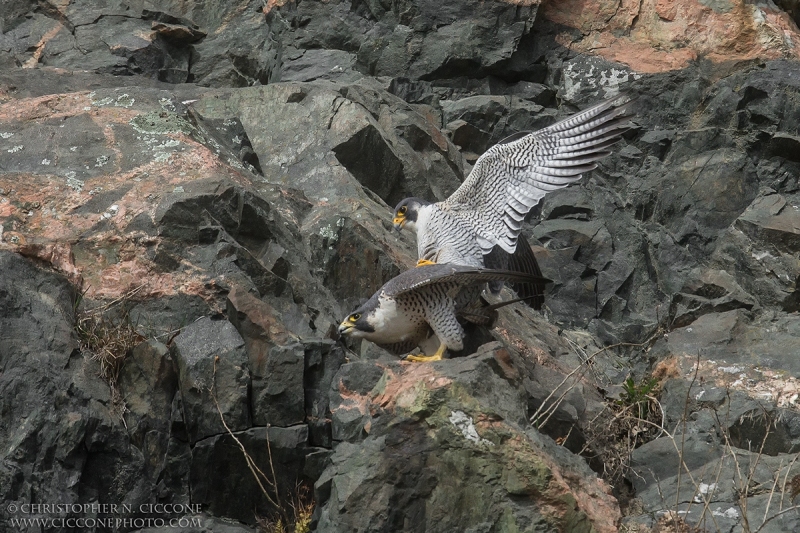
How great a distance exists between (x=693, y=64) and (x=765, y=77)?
838 mm

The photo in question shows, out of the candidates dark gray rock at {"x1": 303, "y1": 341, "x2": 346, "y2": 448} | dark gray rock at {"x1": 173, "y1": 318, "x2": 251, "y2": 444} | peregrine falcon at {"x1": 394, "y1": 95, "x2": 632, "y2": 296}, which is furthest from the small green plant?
dark gray rock at {"x1": 173, "y1": 318, "x2": 251, "y2": 444}

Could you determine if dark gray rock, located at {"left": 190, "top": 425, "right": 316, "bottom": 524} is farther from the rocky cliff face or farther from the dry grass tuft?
the dry grass tuft

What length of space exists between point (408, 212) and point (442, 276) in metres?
1.42

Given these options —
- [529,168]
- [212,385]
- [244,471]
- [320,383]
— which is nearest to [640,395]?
[529,168]

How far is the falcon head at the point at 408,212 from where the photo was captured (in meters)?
6.51

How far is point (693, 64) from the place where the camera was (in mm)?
9742

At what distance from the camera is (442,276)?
17.0ft

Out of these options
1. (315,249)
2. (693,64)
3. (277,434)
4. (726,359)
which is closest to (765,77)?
(693,64)

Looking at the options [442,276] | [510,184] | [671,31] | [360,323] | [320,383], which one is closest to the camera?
[442,276]

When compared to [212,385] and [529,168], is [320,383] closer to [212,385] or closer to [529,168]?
[212,385]

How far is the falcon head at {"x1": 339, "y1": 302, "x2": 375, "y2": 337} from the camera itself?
5469 mm

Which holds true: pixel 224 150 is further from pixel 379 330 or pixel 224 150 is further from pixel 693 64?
pixel 693 64

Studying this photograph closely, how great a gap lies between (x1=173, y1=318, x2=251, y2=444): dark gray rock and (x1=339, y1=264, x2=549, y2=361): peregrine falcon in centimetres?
70

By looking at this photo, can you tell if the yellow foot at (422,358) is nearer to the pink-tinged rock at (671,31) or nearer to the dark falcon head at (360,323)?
the dark falcon head at (360,323)
